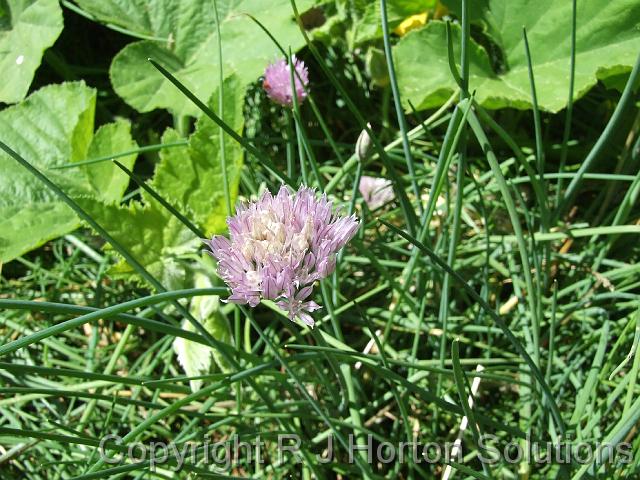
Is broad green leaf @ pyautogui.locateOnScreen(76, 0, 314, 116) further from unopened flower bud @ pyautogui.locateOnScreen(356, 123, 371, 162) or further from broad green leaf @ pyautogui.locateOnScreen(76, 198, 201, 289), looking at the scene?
unopened flower bud @ pyautogui.locateOnScreen(356, 123, 371, 162)

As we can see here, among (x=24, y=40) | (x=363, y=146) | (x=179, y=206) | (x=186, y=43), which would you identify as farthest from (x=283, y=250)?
(x=24, y=40)

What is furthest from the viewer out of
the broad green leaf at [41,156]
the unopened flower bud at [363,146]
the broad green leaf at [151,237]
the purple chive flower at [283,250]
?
the broad green leaf at [41,156]

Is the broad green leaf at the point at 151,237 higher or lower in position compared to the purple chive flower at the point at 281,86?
lower

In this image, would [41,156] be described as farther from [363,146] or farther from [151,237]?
[363,146]

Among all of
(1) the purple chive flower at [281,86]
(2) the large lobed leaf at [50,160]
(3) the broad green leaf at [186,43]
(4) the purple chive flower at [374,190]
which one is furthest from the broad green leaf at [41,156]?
(4) the purple chive flower at [374,190]

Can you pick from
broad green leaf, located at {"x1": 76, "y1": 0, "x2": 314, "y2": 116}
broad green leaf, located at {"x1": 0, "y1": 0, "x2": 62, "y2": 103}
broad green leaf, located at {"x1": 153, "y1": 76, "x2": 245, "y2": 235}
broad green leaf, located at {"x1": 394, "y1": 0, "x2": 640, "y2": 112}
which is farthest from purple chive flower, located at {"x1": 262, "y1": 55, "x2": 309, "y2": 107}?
broad green leaf, located at {"x1": 0, "y1": 0, "x2": 62, "y2": 103}

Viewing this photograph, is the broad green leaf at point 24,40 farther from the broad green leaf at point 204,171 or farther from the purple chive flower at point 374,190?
the purple chive flower at point 374,190
